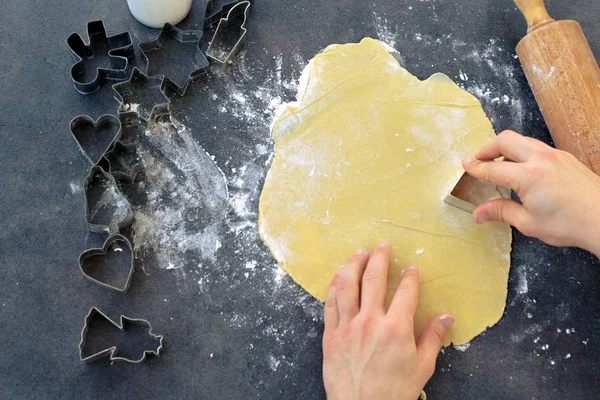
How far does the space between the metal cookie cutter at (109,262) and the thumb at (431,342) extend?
0.72 m

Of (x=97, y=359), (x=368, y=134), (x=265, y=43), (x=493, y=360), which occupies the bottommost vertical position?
(x=493, y=360)

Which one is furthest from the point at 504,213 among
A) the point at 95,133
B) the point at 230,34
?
the point at 95,133

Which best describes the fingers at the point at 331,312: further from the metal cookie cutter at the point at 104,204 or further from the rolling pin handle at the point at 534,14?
the rolling pin handle at the point at 534,14

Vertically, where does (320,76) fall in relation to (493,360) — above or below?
above

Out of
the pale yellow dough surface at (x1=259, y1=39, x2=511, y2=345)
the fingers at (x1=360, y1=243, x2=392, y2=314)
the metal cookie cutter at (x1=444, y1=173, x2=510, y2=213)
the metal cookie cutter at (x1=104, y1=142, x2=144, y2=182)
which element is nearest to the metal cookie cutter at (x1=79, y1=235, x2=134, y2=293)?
the metal cookie cutter at (x1=104, y1=142, x2=144, y2=182)

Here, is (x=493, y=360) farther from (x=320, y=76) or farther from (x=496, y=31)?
(x=496, y=31)

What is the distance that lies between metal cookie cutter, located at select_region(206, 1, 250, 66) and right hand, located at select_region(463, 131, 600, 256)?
790mm

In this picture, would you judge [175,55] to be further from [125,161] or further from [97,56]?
[125,161]

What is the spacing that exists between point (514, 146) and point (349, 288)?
50cm

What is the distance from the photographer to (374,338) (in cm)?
119

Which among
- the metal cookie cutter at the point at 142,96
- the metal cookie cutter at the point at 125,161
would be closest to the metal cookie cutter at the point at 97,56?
the metal cookie cutter at the point at 142,96

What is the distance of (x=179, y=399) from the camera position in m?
1.28

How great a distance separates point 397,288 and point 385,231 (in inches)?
6.1

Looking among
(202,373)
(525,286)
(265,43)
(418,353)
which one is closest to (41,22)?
(265,43)
